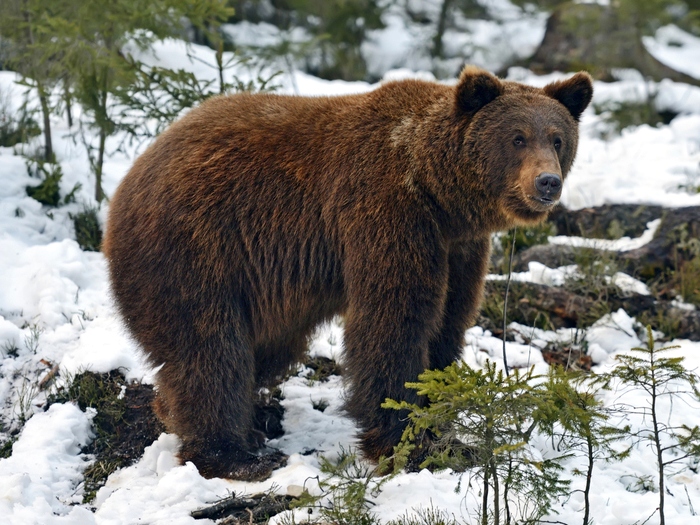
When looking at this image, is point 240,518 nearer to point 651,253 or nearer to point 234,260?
point 234,260

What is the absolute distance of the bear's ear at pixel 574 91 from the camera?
535cm

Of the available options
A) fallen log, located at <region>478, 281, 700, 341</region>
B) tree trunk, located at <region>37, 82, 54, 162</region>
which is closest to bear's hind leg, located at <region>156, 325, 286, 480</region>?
fallen log, located at <region>478, 281, 700, 341</region>

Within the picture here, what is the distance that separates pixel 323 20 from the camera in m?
16.5

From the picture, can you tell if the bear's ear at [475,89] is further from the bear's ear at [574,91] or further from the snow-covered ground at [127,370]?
the snow-covered ground at [127,370]

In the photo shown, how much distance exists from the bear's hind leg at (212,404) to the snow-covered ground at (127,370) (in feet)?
0.54

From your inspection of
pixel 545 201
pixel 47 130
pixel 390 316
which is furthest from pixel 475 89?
pixel 47 130

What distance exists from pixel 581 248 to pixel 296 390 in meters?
3.24

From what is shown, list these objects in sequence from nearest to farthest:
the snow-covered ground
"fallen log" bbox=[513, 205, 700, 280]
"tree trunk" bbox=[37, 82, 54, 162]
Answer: the snow-covered ground
"fallen log" bbox=[513, 205, 700, 280]
"tree trunk" bbox=[37, 82, 54, 162]

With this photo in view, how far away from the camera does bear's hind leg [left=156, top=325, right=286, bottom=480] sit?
519 cm

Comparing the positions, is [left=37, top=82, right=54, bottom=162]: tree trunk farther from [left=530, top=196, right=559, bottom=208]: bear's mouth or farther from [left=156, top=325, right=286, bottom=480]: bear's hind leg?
[left=530, top=196, right=559, bottom=208]: bear's mouth

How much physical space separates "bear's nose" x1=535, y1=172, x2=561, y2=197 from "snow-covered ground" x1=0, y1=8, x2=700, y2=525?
4.67 ft

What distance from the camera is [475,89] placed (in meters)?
5.12

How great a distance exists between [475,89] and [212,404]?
257cm

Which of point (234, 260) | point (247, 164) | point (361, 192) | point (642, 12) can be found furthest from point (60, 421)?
point (642, 12)
